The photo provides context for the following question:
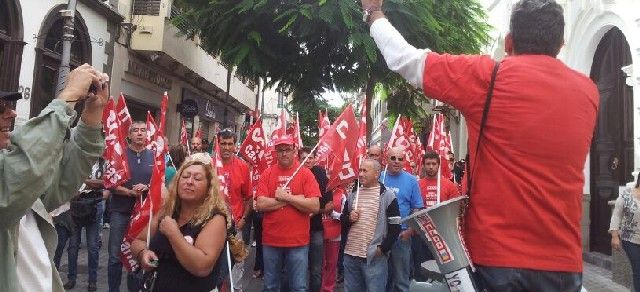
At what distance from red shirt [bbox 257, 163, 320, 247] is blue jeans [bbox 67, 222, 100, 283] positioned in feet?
7.61

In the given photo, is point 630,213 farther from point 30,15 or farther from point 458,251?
point 30,15

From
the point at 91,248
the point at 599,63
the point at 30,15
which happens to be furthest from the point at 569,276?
the point at 30,15

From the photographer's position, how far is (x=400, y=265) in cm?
659

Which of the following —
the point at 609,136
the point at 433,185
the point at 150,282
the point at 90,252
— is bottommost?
the point at 90,252

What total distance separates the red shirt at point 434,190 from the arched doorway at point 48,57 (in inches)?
355

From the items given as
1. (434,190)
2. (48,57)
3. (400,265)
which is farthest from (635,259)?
(48,57)

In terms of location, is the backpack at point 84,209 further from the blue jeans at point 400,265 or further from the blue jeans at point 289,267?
the blue jeans at point 400,265

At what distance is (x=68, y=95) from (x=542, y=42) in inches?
68.3

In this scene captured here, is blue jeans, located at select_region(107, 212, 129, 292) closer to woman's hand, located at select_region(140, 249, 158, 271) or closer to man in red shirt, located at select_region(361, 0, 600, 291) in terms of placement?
woman's hand, located at select_region(140, 249, 158, 271)

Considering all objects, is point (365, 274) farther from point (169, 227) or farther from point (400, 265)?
point (169, 227)

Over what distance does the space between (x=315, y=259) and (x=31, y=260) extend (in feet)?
17.0

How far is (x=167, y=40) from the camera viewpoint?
18219 mm

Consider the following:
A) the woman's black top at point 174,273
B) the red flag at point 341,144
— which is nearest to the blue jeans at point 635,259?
the red flag at point 341,144

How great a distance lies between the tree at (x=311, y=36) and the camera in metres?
9.99
